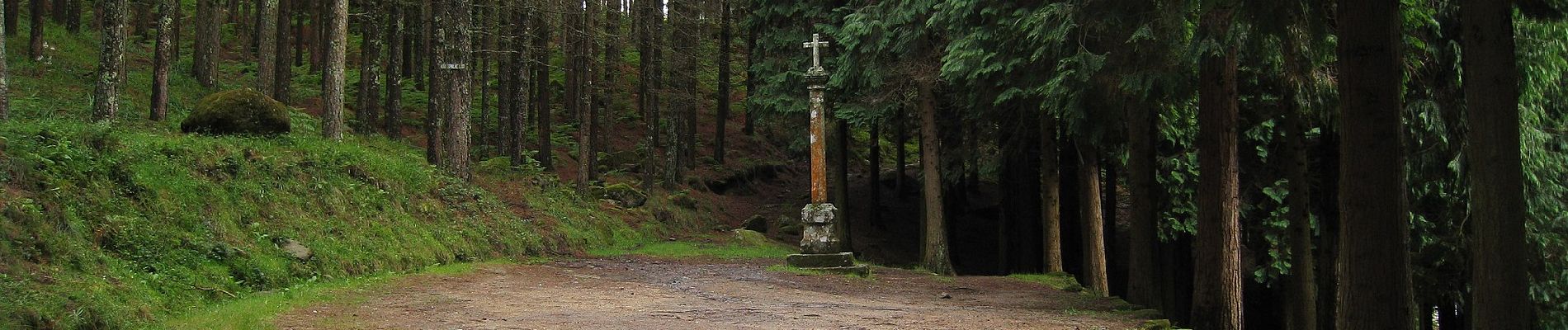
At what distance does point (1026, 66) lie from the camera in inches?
642

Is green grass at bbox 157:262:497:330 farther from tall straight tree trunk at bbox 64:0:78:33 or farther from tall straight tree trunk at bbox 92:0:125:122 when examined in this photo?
tall straight tree trunk at bbox 64:0:78:33

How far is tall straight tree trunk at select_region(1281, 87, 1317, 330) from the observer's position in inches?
619

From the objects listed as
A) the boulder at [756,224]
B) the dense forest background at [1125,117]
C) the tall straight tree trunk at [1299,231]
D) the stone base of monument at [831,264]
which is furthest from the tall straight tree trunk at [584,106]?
the tall straight tree trunk at [1299,231]

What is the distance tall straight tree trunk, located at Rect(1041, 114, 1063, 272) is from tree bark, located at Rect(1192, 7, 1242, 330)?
589 centimetres

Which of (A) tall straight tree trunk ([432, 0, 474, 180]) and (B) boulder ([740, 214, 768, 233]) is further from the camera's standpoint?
(B) boulder ([740, 214, 768, 233])

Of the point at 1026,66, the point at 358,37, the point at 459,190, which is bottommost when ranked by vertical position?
the point at 459,190

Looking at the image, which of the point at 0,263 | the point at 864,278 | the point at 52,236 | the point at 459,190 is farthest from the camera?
the point at 459,190

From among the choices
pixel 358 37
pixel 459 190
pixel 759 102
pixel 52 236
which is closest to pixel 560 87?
pixel 358 37

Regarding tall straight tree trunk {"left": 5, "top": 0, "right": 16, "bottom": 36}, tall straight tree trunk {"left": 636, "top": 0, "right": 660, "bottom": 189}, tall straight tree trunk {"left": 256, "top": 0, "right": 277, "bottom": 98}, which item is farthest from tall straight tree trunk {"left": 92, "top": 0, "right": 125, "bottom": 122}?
tall straight tree trunk {"left": 5, "top": 0, "right": 16, "bottom": 36}

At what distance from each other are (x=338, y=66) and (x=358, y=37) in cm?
3368

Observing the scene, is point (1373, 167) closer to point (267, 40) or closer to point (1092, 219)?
point (1092, 219)

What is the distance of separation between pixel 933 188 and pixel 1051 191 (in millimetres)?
2408

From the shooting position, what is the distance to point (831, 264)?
20.1m

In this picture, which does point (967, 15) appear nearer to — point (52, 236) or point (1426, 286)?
point (1426, 286)
